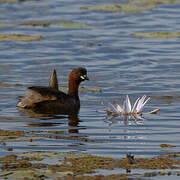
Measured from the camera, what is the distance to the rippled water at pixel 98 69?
11750 millimetres

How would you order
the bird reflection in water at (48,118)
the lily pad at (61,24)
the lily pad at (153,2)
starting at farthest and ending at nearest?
1. the lily pad at (153,2)
2. the lily pad at (61,24)
3. the bird reflection in water at (48,118)

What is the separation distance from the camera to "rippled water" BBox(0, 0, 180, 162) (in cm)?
1175

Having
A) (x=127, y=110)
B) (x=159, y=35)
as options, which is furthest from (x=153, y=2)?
(x=127, y=110)

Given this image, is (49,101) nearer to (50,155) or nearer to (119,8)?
(50,155)

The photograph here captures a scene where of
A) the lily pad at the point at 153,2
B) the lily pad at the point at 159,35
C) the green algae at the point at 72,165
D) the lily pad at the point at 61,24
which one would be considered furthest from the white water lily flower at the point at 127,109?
the lily pad at the point at 153,2

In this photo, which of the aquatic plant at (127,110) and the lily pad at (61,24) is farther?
the lily pad at (61,24)

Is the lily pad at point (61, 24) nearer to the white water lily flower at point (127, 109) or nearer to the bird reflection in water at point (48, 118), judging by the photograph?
the bird reflection in water at point (48, 118)

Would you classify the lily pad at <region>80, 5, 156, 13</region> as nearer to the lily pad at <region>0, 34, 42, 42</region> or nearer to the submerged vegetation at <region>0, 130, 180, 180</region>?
the lily pad at <region>0, 34, 42, 42</region>

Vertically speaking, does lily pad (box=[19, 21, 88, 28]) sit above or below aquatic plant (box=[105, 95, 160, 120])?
above

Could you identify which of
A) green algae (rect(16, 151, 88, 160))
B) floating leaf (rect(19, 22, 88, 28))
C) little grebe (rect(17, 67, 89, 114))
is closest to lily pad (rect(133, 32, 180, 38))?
floating leaf (rect(19, 22, 88, 28))

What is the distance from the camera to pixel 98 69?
66.5 ft

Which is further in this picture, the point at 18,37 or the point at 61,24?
the point at 61,24

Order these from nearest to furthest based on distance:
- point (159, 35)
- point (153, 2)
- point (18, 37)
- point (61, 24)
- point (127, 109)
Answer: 1. point (127, 109)
2. point (18, 37)
3. point (159, 35)
4. point (61, 24)
5. point (153, 2)

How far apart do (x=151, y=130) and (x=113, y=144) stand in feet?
5.66
